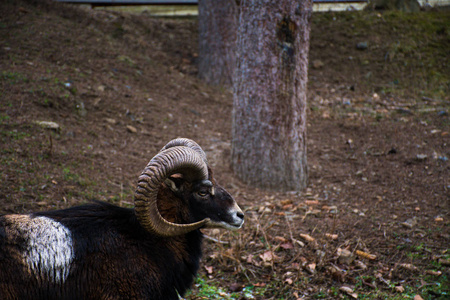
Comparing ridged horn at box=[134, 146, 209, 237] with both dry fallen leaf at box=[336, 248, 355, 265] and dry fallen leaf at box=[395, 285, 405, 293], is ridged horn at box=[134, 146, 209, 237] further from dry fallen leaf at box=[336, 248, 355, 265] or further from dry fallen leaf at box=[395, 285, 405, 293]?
dry fallen leaf at box=[395, 285, 405, 293]

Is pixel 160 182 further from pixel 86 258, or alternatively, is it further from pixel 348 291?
pixel 348 291

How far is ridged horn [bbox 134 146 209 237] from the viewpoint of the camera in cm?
392

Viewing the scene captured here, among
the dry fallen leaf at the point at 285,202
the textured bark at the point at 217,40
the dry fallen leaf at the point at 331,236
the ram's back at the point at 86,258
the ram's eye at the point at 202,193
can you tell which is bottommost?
the dry fallen leaf at the point at 331,236

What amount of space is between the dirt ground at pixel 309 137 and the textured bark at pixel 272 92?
16.5 inches

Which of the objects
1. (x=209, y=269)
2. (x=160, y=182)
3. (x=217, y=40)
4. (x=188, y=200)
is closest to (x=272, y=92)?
(x=209, y=269)

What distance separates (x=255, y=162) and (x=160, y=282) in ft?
12.1

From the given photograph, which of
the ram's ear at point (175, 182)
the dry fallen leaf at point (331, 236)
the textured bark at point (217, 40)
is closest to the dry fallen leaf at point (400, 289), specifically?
the dry fallen leaf at point (331, 236)

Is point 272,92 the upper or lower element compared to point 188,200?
upper

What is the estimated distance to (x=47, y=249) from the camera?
3707 millimetres

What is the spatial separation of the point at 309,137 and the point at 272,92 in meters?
2.71

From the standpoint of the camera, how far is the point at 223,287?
5.38 meters

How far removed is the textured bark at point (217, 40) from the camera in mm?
11500

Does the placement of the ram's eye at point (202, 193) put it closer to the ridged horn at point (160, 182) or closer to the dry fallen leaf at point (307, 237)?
the ridged horn at point (160, 182)

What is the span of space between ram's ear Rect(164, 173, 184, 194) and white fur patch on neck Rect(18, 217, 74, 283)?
1068 mm
